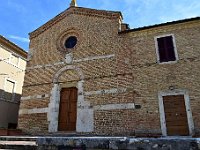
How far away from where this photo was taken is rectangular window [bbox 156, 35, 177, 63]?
449 inches

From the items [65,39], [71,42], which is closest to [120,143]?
[71,42]

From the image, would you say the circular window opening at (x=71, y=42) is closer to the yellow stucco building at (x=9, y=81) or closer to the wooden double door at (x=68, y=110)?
the wooden double door at (x=68, y=110)

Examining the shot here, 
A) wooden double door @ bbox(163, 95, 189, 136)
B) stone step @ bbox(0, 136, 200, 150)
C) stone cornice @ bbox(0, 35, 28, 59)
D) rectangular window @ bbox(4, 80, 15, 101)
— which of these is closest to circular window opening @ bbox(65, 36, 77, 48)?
stone cornice @ bbox(0, 35, 28, 59)

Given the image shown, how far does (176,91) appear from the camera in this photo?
10.5 metres

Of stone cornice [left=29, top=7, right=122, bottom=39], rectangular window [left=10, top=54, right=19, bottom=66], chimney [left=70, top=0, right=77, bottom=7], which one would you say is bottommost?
rectangular window [left=10, top=54, right=19, bottom=66]

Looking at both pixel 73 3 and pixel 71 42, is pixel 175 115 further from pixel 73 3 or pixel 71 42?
pixel 73 3

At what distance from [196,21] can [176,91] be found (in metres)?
4.44

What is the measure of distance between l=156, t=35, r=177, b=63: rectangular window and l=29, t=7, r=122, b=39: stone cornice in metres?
3.42

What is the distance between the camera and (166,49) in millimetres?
11633

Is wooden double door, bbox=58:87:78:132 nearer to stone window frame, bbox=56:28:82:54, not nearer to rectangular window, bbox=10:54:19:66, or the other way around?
stone window frame, bbox=56:28:82:54

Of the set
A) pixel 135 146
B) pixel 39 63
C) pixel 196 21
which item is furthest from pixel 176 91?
pixel 39 63

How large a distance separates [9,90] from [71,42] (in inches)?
288

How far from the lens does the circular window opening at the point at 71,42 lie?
1427cm

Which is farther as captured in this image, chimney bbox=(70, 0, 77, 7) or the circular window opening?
chimney bbox=(70, 0, 77, 7)
